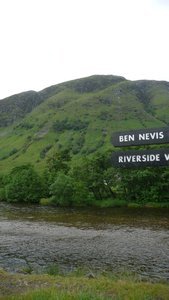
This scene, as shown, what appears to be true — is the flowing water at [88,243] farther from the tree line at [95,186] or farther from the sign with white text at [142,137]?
the tree line at [95,186]

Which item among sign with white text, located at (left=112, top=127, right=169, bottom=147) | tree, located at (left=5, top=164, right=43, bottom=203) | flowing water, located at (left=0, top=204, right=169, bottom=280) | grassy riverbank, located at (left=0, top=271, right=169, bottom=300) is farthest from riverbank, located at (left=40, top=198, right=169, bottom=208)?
sign with white text, located at (left=112, top=127, right=169, bottom=147)

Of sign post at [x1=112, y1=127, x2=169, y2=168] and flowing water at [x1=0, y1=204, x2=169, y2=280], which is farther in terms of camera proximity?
flowing water at [x1=0, y1=204, x2=169, y2=280]

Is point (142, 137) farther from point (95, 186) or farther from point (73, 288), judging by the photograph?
point (95, 186)

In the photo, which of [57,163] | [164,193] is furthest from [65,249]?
[57,163]

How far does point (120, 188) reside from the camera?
3748 inches

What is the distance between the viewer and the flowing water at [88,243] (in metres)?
31.7

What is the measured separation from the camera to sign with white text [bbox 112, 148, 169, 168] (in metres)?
17.9

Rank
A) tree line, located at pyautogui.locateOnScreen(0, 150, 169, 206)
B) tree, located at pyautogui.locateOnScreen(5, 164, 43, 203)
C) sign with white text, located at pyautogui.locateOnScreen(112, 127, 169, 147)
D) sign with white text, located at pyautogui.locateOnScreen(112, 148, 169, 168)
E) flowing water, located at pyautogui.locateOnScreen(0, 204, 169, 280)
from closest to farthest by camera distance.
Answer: sign with white text, located at pyautogui.locateOnScreen(112, 148, 169, 168), sign with white text, located at pyautogui.locateOnScreen(112, 127, 169, 147), flowing water, located at pyautogui.locateOnScreen(0, 204, 169, 280), tree line, located at pyautogui.locateOnScreen(0, 150, 169, 206), tree, located at pyautogui.locateOnScreen(5, 164, 43, 203)

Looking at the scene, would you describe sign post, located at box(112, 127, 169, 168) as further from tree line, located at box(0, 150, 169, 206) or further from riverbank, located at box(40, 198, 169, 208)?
riverbank, located at box(40, 198, 169, 208)

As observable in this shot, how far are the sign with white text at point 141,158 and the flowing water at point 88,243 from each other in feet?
42.5

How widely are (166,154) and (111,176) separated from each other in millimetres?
76414

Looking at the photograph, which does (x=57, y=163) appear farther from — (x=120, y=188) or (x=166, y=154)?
(x=166, y=154)

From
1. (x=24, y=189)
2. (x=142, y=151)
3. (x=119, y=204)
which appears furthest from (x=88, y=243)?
(x=24, y=189)

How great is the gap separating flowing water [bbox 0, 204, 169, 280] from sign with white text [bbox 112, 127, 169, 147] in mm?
13543
